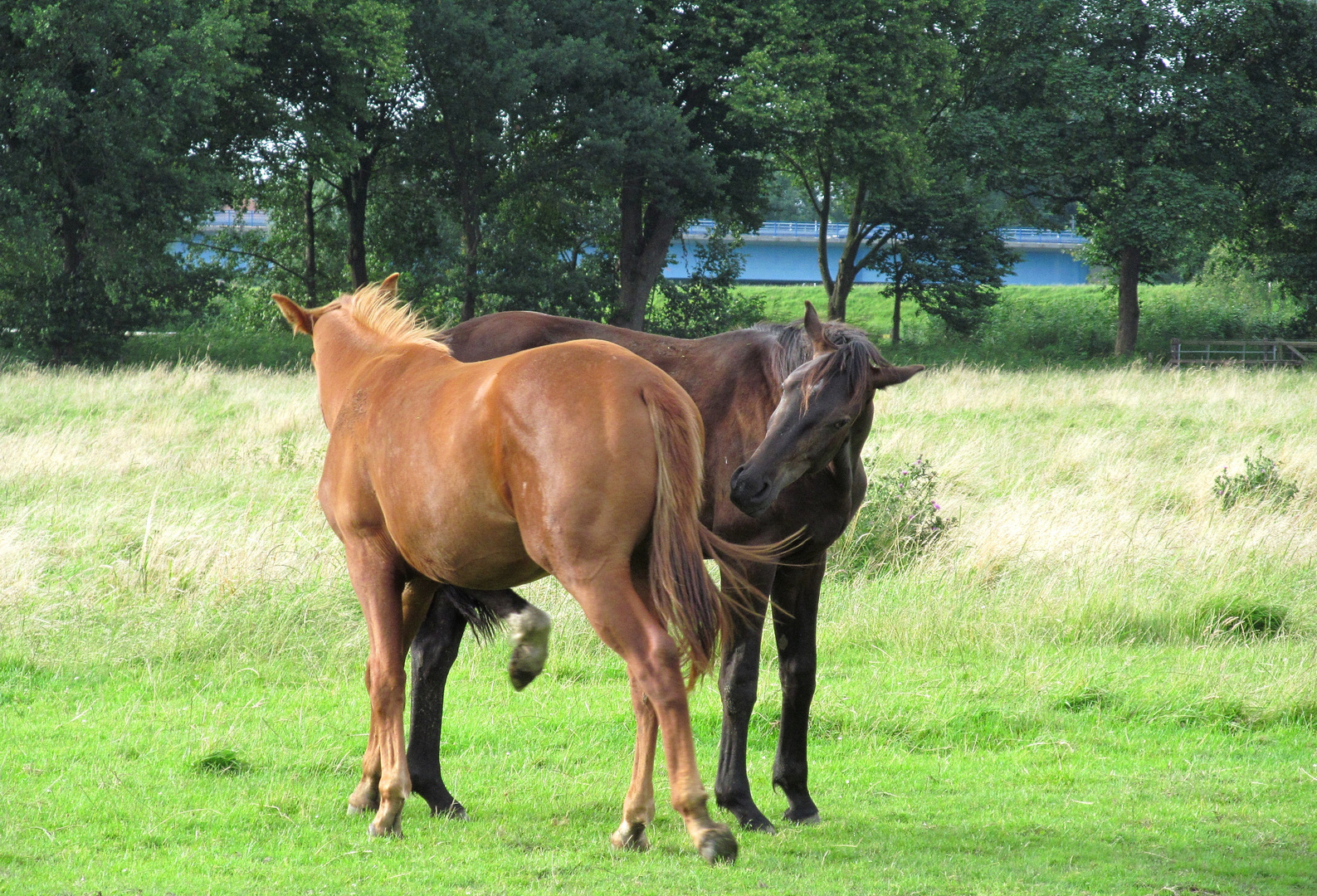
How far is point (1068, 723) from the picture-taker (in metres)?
5.90

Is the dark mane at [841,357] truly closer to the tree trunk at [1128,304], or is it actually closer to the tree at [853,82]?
the tree at [853,82]

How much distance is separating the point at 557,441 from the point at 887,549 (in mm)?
5436

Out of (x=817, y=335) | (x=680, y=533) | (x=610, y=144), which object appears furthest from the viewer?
(x=610, y=144)

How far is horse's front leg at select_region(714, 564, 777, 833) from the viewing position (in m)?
4.41

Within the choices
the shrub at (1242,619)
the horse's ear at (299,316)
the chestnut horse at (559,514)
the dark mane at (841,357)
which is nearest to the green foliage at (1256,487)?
the shrub at (1242,619)

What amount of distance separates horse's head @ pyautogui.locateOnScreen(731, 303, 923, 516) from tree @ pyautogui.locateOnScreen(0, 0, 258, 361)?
821 inches

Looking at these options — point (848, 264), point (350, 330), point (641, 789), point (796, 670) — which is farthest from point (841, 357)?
point (848, 264)

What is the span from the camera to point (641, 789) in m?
3.88

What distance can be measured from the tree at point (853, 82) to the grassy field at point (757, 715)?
18.4m

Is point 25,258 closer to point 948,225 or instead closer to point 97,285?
point 97,285

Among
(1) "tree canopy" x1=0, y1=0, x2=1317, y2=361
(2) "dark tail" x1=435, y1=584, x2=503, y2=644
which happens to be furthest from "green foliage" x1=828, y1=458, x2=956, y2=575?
(1) "tree canopy" x1=0, y1=0, x2=1317, y2=361

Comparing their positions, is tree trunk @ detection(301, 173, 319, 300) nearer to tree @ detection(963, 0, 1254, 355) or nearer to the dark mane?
tree @ detection(963, 0, 1254, 355)

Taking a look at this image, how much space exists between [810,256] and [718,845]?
6856 cm

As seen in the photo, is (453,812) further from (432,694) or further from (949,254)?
(949,254)
